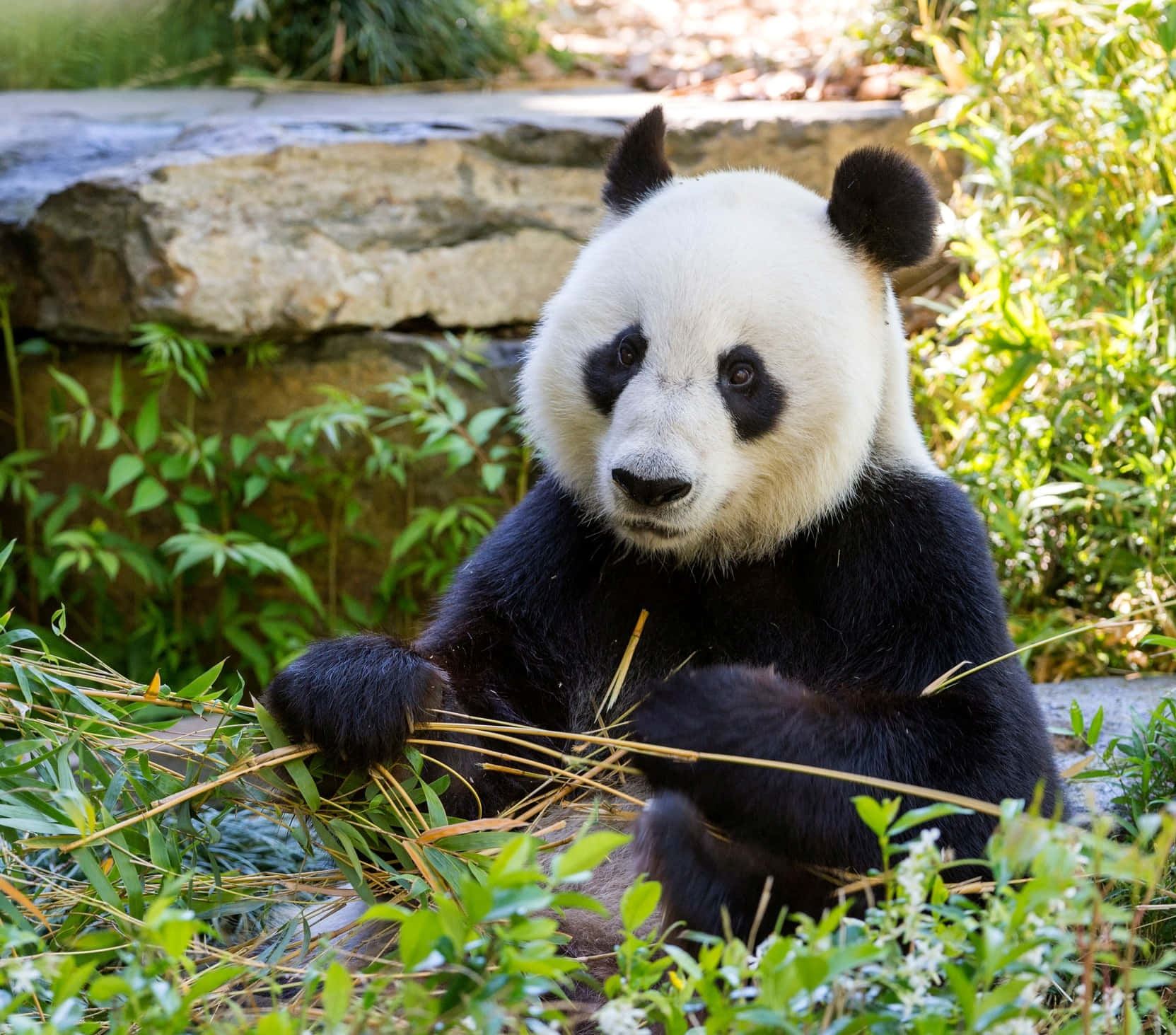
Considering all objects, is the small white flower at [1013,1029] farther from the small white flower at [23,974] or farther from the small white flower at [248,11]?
the small white flower at [248,11]

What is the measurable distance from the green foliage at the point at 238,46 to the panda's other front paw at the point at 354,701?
221 inches

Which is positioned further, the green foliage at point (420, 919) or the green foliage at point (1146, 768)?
the green foliage at point (1146, 768)

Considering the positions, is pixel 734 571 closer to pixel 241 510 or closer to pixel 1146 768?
pixel 1146 768

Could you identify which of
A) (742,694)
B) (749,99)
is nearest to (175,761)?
(742,694)

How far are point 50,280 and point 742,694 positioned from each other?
415 cm

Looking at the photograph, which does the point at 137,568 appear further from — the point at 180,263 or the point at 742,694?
the point at 742,694

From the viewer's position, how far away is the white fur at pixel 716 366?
8.94ft

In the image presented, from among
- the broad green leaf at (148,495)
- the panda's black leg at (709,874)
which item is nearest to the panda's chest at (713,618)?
the panda's black leg at (709,874)

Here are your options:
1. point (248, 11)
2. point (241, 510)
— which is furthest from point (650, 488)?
point (248, 11)

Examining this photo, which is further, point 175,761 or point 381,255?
point 381,255

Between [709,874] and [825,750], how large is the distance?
13.2 inches

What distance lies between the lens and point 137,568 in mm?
5441

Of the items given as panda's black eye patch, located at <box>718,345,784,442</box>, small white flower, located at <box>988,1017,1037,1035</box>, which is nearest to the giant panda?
panda's black eye patch, located at <box>718,345,784,442</box>

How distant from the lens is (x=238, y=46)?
770cm
